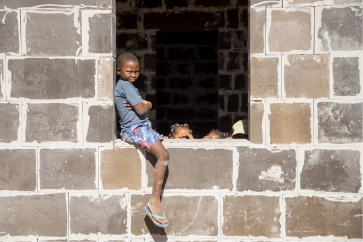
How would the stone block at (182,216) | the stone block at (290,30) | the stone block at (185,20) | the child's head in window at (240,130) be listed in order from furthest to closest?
the stone block at (185,20) → the child's head in window at (240,130) → the stone block at (182,216) → the stone block at (290,30)

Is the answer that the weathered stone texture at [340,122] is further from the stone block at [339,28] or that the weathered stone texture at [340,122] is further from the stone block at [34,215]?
the stone block at [34,215]

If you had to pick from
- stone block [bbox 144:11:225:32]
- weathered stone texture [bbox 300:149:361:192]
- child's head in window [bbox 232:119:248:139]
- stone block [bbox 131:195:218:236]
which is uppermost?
stone block [bbox 144:11:225:32]

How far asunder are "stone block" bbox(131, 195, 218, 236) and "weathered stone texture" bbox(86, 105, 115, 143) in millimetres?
544

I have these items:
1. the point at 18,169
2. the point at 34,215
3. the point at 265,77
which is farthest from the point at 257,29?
the point at 34,215

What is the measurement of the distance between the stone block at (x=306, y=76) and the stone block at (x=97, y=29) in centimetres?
143

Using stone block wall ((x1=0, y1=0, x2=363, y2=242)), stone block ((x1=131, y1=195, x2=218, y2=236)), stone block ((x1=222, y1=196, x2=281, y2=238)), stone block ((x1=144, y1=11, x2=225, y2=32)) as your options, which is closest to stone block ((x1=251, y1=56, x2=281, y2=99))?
stone block wall ((x1=0, y1=0, x2=363, y2=242))

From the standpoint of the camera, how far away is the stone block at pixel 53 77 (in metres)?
3.56

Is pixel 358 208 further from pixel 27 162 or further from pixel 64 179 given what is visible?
pixel 27 162

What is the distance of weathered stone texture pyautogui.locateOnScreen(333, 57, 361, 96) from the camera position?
3510 millimetres

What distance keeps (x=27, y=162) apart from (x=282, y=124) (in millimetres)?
2078

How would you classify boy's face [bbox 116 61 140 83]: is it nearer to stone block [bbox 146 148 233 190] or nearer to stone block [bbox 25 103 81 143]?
stone block [bbox 25 103 81 143]

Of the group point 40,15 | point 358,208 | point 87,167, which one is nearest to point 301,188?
point 358,208

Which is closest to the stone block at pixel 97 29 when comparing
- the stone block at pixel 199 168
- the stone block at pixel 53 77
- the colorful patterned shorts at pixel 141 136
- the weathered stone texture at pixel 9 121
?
the stone block at pixel 53 77

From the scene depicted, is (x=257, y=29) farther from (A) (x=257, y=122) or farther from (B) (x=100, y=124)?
(B) (x=100, y=124)
